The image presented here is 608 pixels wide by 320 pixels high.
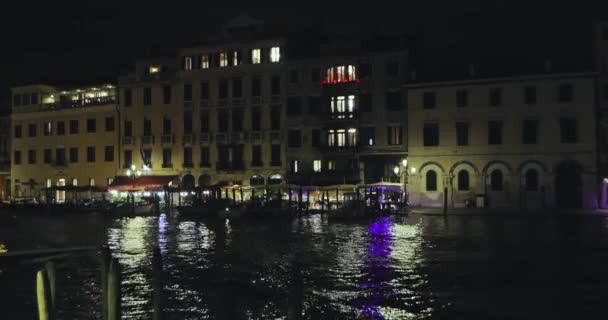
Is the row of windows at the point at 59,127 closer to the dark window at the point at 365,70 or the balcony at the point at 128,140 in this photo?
the balcony at the point at 128,140

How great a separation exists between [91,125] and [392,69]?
2772cm

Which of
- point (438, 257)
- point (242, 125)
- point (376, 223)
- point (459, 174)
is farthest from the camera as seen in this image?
point (242, 125)

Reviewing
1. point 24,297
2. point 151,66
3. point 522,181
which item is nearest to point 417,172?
point 522,181

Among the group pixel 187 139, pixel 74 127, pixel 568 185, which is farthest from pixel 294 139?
pixel 74 127

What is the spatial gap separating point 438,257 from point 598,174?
2644 centimetres

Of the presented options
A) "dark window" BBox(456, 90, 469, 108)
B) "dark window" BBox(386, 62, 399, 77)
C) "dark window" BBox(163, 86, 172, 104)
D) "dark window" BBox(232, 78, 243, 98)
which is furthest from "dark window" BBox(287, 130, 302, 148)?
"dark window" BBox(456, 90, 469, 108)

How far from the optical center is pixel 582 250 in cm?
2217

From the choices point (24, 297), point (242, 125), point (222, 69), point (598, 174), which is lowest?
point (24, 297)

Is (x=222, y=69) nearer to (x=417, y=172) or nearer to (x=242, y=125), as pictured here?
(x=242, y=125)

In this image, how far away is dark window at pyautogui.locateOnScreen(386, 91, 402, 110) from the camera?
48.5 meters

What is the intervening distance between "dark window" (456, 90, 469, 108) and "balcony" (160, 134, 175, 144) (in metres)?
23.8

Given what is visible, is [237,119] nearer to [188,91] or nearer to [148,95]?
[188,91]

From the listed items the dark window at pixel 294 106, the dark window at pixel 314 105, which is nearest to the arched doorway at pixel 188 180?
the dark window at pixel 294 106

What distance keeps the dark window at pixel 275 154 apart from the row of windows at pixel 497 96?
40.1ft
